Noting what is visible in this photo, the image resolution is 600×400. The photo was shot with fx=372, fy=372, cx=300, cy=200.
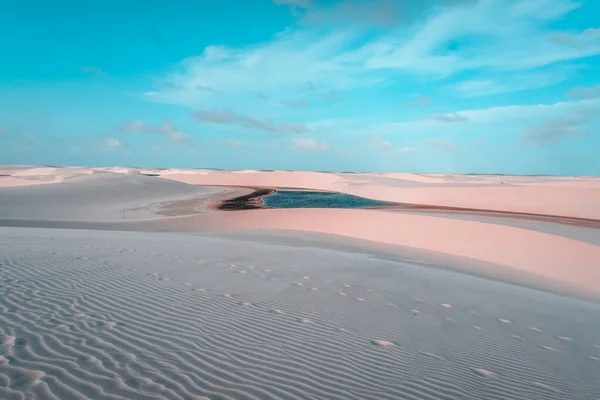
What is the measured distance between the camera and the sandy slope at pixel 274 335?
9.87ft

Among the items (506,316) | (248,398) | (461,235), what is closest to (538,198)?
(461,235)

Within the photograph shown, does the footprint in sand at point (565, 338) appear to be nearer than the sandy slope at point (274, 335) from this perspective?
No

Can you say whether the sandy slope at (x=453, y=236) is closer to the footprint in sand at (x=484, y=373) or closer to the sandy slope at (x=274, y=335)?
the sandy slope at (x=274, y=335)

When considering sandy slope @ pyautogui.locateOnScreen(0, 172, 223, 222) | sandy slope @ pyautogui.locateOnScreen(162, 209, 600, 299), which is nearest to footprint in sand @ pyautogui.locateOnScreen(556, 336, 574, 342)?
sandy slope @ pyautogui.locateOnScreen(162, 209, 600, 299)

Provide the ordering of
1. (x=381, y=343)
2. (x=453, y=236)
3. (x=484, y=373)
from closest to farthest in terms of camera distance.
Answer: (x=484, y=373) → (x=381, y=343) → (x=453, y=236)

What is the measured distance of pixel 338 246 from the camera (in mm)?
12805

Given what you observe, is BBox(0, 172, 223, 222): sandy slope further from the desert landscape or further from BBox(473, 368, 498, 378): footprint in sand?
BBox(473, 368, 498, 378): footprint in sand

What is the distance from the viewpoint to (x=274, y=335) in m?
4.08

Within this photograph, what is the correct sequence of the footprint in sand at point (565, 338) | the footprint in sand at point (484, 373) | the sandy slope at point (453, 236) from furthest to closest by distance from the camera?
the sandy slope at point (453, 236)
the footprint in sand at point (565, 338)
the footprint in sand at point (484, 373)

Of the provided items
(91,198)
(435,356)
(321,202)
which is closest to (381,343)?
(435,356)

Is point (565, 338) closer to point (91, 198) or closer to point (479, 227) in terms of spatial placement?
point (479, 227)

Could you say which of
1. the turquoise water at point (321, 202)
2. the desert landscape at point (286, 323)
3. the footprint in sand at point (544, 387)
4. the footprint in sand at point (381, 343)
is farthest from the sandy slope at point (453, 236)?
the turquoise water at point (321, 202)

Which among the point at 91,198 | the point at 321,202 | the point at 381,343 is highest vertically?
the point at 91,198

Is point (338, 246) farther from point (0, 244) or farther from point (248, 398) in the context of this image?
point (248, 398)
